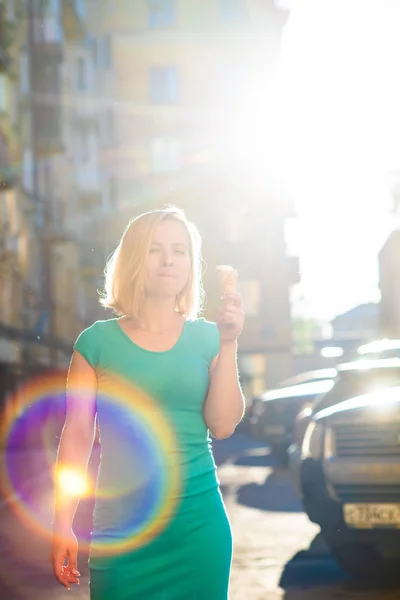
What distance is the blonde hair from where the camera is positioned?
10.2ft

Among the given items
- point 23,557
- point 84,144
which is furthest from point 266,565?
point 84,144

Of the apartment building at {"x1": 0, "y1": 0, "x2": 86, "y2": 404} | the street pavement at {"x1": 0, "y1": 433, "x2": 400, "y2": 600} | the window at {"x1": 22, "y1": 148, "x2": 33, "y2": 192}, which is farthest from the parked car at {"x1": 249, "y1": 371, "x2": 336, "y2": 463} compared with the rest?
the window at {"x1": 22, "y1": 148, "x2": 33, "y2": 192}

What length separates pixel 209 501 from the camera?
3.05 meters

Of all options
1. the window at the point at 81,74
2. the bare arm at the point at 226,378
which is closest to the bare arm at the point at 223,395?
the bare arm at the point at 226,378

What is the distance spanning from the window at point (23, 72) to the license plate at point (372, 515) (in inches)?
1231

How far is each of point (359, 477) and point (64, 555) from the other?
4740 mm

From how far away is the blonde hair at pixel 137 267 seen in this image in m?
3.12

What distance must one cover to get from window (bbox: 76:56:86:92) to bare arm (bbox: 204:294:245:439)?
4681 cm

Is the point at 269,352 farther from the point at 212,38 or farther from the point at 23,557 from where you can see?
the point at 23,557

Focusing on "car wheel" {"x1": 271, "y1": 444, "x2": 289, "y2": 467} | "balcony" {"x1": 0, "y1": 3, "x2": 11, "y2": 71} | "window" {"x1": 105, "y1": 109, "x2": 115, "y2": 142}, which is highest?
"window" {"x1": 105, "y1": 109, "x2": 115, "y2": 142}

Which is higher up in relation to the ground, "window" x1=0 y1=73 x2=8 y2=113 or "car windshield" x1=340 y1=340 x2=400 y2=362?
"window" x1=0 y1=73 x2=8 y2=113

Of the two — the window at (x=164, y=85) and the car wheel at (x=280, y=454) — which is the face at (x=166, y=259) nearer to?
the car wheel at (x=280, y=454)

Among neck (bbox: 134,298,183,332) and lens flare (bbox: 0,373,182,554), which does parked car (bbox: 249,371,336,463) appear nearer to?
neck (bbox: 134,298,183,332)

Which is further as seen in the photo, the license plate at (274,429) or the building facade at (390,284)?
the building facade at (390,284)
